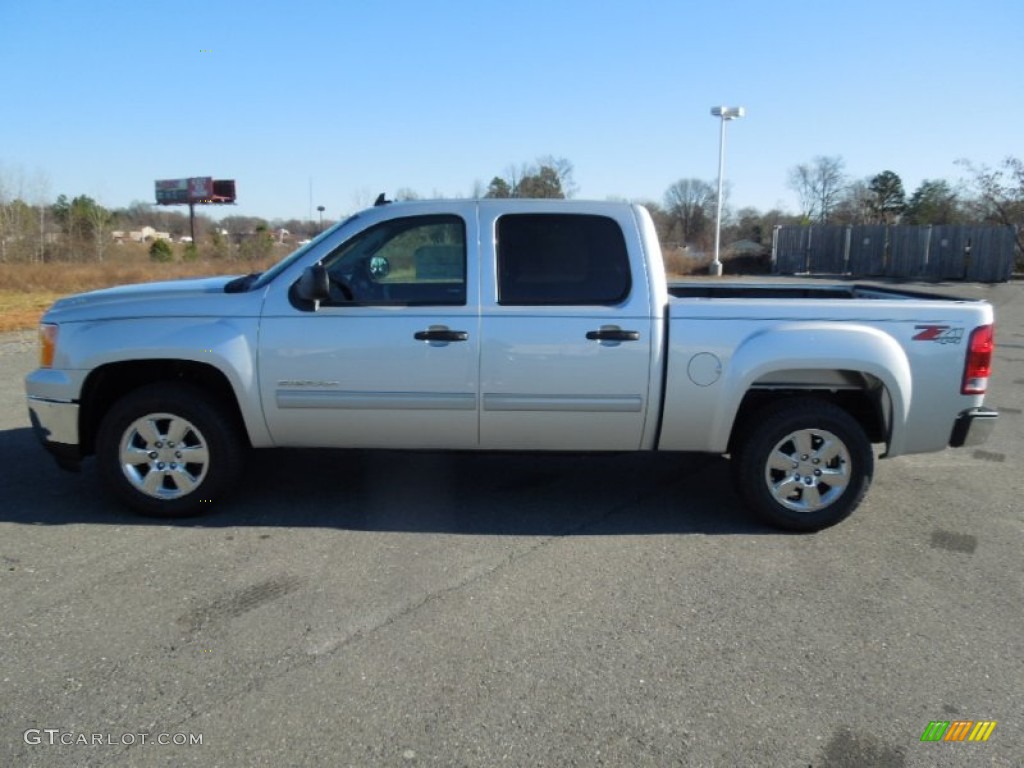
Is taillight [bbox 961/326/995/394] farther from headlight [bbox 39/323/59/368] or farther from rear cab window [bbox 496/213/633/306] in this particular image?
headlight [bbox 39/323/59/368]

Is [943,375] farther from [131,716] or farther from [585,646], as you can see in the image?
[131,716]

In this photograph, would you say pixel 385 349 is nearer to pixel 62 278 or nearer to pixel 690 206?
pixel 62 278

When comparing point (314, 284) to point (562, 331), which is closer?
point (314, 284)

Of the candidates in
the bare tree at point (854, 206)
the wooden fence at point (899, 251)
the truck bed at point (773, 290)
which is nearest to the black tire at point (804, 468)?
the truck bed at point (773, 290)

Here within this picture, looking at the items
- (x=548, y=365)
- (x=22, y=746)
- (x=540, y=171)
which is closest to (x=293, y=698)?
(x=22, y=746)

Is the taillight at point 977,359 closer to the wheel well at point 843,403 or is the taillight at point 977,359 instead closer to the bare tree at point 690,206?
the wheel well at point 843,403

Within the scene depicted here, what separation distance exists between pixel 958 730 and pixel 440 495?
3246 mm

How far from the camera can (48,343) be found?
467 cm

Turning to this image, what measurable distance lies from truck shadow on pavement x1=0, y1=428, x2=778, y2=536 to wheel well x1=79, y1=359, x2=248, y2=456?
0.53m

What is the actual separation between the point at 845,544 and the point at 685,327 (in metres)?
1.60

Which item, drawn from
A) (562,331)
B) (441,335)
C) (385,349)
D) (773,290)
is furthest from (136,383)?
(773,290)

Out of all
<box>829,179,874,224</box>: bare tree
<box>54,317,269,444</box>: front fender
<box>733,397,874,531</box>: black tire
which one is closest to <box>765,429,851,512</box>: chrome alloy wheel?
<box>733,397,874,531</box>: black tire

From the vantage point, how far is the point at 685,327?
4449 mm

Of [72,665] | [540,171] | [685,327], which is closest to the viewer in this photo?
[72,665]
